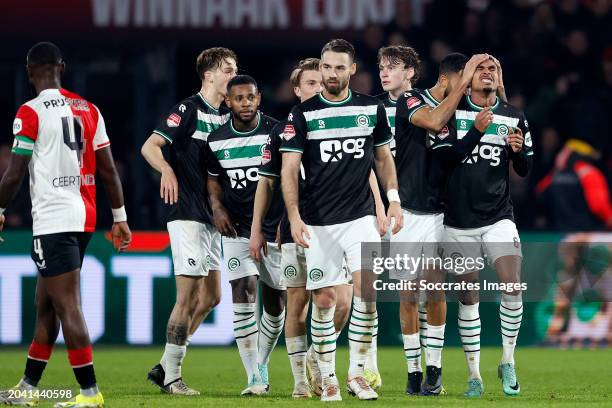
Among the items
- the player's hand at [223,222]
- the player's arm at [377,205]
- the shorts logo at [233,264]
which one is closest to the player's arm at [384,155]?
the player's arm at [377,205]

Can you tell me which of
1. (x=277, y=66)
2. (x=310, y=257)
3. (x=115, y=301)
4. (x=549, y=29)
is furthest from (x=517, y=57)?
(x=310, y=257)

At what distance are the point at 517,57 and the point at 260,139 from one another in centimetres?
820

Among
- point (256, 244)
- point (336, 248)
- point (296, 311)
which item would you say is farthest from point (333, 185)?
point (296, 311)

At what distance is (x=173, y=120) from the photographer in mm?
9797

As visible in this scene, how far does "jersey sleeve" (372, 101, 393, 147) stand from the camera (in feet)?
28.8

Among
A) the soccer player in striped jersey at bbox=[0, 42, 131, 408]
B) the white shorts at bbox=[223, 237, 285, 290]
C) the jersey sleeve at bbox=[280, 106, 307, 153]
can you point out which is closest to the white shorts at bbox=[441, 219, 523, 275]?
the white shorts at bbox=[223, 237, 285, 290]

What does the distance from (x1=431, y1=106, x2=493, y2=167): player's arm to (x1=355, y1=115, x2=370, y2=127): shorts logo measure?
2.89ft

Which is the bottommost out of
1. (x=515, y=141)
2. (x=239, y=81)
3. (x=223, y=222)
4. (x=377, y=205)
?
(x=223, y=222)

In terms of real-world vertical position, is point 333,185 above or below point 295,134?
below

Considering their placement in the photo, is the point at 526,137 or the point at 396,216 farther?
the point at 526,137

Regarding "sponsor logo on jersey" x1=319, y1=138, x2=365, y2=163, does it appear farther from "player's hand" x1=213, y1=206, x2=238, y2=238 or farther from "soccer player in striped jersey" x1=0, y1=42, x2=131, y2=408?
"soccer player in striped jersey" x1=0, y1=42, x2=131, y2=408

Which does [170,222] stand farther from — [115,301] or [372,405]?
[115,301]

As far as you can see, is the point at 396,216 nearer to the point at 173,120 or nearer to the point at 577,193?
the point at 173,120

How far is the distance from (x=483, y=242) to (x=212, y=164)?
2.02 m
